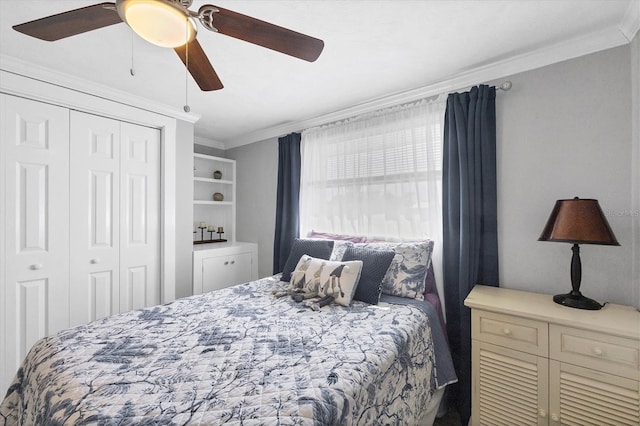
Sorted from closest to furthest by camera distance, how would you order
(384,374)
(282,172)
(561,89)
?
(384,374)
(561,89)
(282,172)

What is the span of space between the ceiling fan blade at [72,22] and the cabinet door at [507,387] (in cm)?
246

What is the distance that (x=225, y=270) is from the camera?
340cm

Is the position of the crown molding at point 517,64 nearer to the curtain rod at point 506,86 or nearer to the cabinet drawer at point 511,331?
the curtain rod at point 506,86

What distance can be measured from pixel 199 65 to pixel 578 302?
241 centimetres

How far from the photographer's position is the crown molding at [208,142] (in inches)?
157

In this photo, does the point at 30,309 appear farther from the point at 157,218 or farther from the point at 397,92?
the point at 397,92

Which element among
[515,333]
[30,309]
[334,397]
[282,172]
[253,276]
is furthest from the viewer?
[253,276]

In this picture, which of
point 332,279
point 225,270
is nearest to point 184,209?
point 225,270

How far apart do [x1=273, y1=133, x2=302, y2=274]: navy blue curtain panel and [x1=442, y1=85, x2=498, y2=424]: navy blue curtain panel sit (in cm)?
168

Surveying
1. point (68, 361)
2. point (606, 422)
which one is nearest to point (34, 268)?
point (68, 361)

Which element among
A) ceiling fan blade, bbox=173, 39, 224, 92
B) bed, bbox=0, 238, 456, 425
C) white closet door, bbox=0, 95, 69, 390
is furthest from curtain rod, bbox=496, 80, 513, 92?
white closet door, bbox=0, 95, 69, 390

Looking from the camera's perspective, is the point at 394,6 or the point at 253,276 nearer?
the point at 394,6

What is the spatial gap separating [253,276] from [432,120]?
2.82m

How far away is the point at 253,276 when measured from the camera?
3.73 meters
